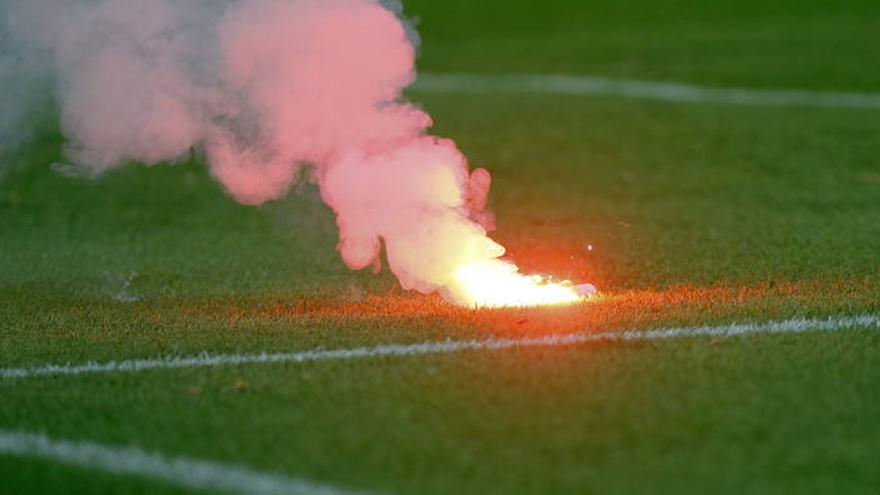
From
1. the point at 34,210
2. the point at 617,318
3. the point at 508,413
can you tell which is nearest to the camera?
the point at 508,413

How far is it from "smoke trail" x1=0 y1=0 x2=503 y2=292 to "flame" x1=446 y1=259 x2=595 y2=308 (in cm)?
23

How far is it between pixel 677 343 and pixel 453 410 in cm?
123

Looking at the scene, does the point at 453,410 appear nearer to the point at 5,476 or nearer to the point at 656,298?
the point at 5,476

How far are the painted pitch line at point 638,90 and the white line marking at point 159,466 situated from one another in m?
10.1

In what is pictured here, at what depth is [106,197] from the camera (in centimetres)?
1086

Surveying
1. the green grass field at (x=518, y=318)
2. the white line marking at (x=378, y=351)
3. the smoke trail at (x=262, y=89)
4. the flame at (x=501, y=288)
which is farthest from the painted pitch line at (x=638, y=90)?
the white line marking at (x=378, y=351)

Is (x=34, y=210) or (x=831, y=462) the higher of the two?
(x=831, y=462)

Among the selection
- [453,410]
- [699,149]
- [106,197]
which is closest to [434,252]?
[453,410]

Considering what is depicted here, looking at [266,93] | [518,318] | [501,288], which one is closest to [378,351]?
[518,318]

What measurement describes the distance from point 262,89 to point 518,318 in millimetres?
2011

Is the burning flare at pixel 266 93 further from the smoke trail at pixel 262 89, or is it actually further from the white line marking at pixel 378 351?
the white line marking at pixel 378 351

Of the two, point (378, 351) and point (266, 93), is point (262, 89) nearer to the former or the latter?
point (266, 93)

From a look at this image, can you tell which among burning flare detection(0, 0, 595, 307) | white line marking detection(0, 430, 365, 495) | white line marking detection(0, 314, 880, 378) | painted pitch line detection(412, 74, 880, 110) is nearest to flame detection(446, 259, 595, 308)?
burning flare detection(0, 0, 595, 307)

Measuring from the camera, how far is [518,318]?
21.8 feet
